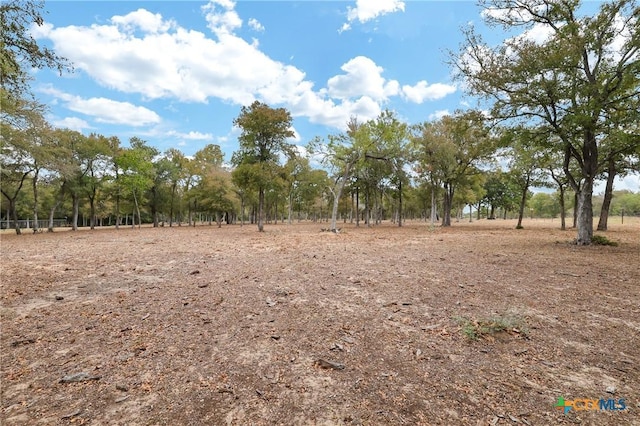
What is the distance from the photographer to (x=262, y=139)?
965 inches

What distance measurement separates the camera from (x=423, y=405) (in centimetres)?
262

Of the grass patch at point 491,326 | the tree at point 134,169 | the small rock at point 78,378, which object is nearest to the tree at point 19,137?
the tree at point 134,169

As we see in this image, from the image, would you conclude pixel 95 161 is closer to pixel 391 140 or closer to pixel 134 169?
pixel 134 169

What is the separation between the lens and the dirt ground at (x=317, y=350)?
2.58 meters

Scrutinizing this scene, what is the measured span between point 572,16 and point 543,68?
3.95m

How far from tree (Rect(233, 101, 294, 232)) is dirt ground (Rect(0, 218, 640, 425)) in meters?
17.2

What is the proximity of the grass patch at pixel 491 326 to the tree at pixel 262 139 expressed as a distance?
20502 mm

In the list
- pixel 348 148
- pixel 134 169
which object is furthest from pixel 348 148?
pixel 134 169

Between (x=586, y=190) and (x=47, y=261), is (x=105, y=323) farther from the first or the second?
(x=586, y=190)

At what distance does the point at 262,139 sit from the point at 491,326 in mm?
23061

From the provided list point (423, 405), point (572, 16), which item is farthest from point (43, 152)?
point (572, 16)

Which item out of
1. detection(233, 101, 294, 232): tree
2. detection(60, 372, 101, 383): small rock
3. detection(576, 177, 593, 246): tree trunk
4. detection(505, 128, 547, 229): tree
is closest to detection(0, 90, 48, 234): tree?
detection(233, 101, 294, 232): tree

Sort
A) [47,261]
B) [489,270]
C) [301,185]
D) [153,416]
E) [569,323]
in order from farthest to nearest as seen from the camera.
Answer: [301,185]
[47,261]
[489,270]
[569,323]
[153,416]

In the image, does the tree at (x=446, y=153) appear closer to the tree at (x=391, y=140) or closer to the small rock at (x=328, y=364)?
the tree at (x=391, y=140)
